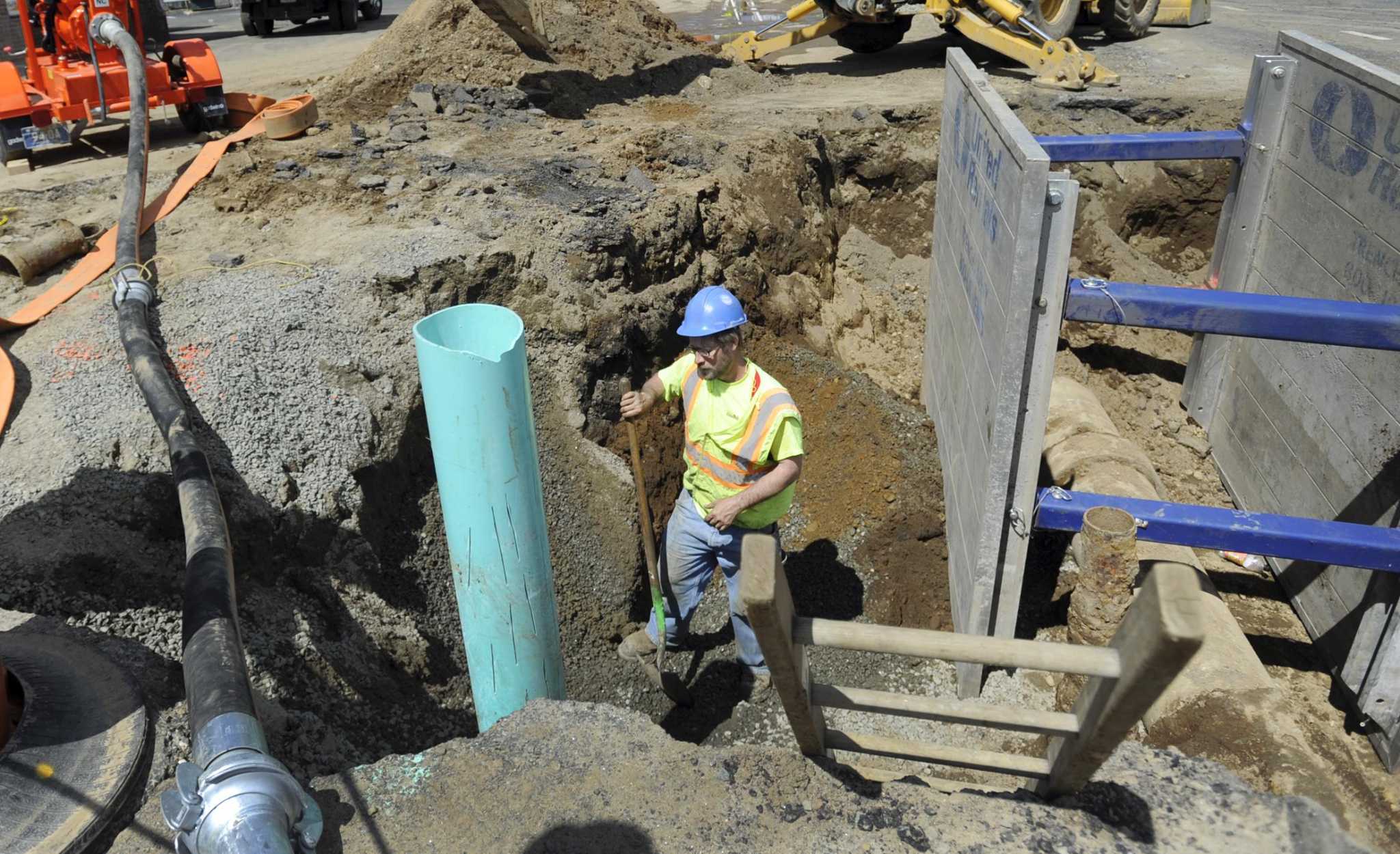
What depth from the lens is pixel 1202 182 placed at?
27.8ft

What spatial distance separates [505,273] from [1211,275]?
16.0 feet

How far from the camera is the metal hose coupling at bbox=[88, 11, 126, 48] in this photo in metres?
7.25

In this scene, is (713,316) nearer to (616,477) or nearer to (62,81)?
(616,477)

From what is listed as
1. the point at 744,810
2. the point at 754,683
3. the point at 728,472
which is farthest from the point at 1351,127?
the point at 744,810

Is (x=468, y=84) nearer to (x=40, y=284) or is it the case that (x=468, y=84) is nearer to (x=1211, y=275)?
(x=40, y=284)

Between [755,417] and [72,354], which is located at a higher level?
[72,354]

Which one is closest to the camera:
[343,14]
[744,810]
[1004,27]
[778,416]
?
[744,810]

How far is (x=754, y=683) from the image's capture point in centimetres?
482

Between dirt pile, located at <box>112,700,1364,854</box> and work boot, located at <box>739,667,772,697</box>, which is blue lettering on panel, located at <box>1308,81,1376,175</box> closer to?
dirt pile, located at <box>112,700,1364,854</box>

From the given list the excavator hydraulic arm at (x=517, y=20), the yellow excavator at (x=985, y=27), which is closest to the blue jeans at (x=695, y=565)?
the excavator hydraulic arm at (x=517, y=20)

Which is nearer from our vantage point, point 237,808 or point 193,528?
point 237,808

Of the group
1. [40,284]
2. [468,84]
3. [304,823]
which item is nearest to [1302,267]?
[304,823]

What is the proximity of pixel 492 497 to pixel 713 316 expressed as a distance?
1248 mm

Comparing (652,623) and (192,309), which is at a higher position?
(192,309)
